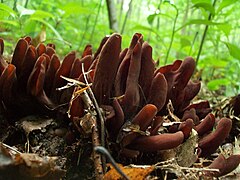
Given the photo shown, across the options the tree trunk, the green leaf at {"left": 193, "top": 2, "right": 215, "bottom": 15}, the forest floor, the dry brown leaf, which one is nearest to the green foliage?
the green leaf at {"left": 193, "top": 2, "right": 215, "bottom": 15}

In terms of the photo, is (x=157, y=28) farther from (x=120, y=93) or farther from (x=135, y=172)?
(x=135, y=172)

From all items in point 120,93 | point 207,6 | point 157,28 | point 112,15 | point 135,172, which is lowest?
point 135,172

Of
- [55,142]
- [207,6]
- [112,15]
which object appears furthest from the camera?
[112,15]

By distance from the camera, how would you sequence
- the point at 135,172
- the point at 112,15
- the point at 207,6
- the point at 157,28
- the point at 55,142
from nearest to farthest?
the point at 135,172 → the point at 55,142 → the point at 207,6 → the point at 112,15 → the point at 157,28

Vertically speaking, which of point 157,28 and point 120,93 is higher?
point 157,28

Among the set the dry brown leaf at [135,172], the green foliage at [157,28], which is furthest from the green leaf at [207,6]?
the dry brown leaf at [135,172]

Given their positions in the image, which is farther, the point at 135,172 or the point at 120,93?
the point at 120,93

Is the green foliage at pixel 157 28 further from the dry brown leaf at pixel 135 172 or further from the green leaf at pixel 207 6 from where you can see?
the dry brown leaf at pixel 135 172

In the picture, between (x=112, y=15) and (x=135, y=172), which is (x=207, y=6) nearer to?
(x=135, y=172)

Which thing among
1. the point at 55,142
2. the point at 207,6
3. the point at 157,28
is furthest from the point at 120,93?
the point at 157,28

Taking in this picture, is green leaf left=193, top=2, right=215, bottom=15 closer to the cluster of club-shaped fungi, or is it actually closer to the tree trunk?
the cluster of club-shaped fungi
